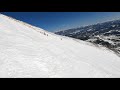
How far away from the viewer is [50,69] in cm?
454
